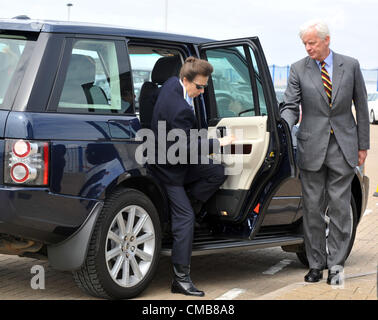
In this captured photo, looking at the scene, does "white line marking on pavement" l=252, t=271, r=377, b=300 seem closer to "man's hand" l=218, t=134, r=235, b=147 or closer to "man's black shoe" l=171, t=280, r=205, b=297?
"man's black shoe" l=171, t=280, r=205, b=297

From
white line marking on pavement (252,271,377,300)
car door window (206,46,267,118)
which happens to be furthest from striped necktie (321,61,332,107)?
white line marking on pavement (252,271,377,300)

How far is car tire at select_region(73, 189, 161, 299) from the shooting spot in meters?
5.26

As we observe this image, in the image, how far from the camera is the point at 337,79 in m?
5.80

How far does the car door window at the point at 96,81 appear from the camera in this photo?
521 centimetres

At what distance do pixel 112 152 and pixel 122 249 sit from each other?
0.72 m

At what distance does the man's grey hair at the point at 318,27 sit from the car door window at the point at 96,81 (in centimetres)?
137

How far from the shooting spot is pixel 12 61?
5109mm

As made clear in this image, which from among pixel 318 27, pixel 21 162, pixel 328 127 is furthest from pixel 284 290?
pixel 21 162

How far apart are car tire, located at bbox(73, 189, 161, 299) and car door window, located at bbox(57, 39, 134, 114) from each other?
0.65 m

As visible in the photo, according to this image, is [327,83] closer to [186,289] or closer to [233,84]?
[233,84]

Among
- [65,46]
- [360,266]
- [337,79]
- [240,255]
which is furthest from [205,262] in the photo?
[65,46]

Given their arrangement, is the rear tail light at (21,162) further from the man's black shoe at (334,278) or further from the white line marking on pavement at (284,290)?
the man's black shoe at (334,278)

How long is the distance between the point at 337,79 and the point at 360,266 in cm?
222
